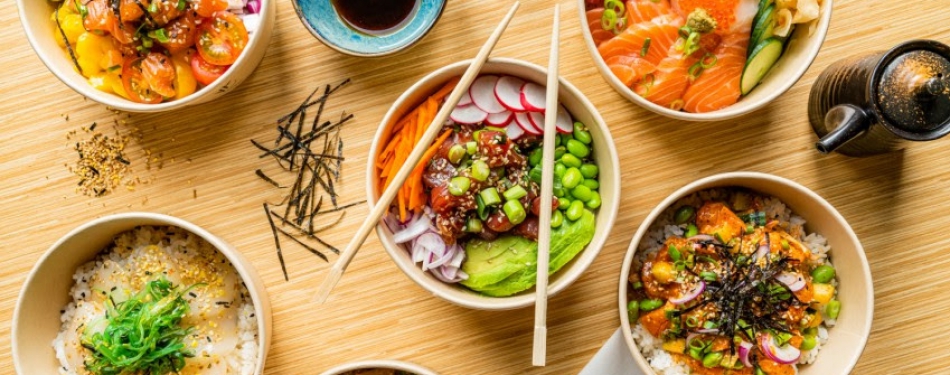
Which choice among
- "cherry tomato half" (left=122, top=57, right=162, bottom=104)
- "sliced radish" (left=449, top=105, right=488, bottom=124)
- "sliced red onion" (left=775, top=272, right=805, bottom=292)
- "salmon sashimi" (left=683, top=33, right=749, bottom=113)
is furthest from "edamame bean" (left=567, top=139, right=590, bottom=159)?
"cherry tomato half" (left=122, top=57, right=162, bottom=104)

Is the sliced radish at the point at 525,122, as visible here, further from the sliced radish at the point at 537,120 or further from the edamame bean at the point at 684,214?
the edamame bean at the point at 684,214

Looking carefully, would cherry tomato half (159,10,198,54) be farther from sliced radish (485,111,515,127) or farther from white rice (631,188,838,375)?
white rice (631,188,838,375)

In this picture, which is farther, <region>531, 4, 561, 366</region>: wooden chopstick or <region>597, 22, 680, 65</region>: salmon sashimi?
<region>597, 22, 680, 65</region>: salmon sashimi

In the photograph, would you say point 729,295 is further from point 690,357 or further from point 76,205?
point 76,205

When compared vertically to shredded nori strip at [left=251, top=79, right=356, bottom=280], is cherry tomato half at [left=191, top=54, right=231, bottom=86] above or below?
above

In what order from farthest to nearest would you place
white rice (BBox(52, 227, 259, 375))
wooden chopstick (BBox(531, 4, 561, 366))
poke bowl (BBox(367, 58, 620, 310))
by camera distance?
white rice (BBox(52, 227, 259, 375)), poke bowl (BBox(367, 58, 620, 310)), wooden chopstick (BBox(531, 4, 561, 366))

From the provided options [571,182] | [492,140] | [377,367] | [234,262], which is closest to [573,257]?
[571,182]

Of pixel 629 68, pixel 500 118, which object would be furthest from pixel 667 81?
pixel 500 118

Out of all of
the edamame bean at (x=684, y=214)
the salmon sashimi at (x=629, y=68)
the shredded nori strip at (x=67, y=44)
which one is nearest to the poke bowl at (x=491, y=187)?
the salmon sashimi at (x=629, y=68)
